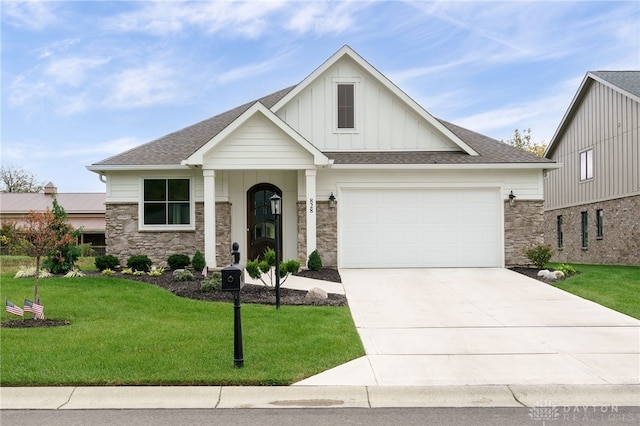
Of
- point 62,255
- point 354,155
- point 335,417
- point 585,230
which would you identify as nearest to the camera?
point 335,417

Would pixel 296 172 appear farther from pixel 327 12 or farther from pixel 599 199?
pixel 599 199

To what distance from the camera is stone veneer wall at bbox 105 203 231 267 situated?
17.0 m

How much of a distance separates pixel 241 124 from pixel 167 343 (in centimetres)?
865

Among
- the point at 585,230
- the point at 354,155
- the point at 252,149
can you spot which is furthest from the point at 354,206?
the point at 585,230

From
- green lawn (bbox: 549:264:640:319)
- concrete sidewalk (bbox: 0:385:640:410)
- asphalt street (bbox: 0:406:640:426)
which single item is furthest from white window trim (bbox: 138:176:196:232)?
asphalt street (bbox: 0:406:640:426)

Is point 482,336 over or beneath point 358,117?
beneath

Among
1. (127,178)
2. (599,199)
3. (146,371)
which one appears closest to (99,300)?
(146,371)

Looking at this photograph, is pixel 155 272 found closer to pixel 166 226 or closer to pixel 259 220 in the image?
pixel 166 226

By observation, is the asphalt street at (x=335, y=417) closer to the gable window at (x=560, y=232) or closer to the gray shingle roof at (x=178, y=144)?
the gray shingle roof at (x=178, y=144)

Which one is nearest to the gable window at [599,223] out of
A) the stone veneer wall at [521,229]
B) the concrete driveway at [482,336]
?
the stone veneer wall at [521,229]

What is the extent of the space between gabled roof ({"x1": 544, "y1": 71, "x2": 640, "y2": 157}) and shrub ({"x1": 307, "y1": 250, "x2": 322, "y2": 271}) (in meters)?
13.3

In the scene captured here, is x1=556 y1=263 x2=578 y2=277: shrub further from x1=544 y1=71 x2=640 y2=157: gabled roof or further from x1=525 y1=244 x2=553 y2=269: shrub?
x1=544 y1=71 x2=640 y2=157: gabled roof

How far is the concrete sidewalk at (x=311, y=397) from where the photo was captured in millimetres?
5938

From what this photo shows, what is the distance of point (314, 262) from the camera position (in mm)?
15500
